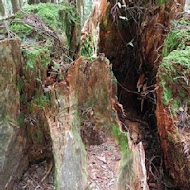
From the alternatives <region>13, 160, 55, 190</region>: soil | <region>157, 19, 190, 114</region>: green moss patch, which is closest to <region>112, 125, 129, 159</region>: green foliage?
<region>157, 19, 190, 114</region>: green moss patch

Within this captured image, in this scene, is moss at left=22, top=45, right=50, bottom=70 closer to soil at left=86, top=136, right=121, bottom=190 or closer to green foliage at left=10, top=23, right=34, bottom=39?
green foliage at left=10, top=23, right=34, bottom=39

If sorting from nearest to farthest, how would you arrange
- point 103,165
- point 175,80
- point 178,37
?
1. point 103,165
2. point 175,80
3. point 178,37

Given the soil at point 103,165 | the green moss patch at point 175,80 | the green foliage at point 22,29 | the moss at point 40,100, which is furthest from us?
the green foliage at point 22,29

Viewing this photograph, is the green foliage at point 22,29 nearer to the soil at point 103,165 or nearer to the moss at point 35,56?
the moss at point 35,56

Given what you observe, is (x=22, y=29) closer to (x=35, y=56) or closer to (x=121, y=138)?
(x=35, y=56)

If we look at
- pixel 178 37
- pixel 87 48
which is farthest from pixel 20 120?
pixel 87 48

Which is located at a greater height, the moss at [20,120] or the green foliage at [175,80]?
the green foliage at [175,80]

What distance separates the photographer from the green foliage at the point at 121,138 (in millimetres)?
3460

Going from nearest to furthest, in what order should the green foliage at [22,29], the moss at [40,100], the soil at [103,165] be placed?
the soil at [103,165]
the moss at [40,100]
the green foliage at [22,29]

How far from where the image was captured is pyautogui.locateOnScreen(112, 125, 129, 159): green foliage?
3460 mm

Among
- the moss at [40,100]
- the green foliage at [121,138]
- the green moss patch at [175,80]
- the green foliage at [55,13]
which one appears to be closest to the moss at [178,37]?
the green moss patch at [175,80]

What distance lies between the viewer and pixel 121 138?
358 cm

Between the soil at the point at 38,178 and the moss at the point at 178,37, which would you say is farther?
the moss at the point at 178,37

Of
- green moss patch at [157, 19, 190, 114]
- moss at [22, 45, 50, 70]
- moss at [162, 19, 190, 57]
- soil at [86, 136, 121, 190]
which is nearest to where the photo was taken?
soil at [86, 136, 121, 190]
